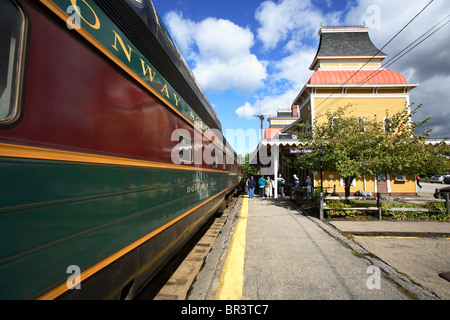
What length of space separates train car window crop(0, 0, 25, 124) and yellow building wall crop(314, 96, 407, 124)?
15131mm

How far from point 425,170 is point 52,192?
9.17 m

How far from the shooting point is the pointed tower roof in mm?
17250

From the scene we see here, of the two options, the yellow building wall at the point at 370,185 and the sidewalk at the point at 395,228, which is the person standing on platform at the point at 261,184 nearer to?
the yellow building wall at the point at 370,185

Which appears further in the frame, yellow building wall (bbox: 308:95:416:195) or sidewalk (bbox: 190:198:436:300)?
yellow building wall (bbox: 308:95:416:195)

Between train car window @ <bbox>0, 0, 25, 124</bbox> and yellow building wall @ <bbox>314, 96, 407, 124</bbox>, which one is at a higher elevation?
yellow building wall @ <bbox>314, 96, 407, 124</bbox>

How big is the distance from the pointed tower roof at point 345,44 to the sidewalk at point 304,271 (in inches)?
653

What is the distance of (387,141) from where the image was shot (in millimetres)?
7039

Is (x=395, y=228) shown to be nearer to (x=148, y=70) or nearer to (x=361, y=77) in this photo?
(x=148, y=70)

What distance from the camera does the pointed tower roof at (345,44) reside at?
17250mm

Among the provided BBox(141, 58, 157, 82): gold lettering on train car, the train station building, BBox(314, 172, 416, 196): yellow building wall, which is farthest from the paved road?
BBox(314, 172, 416, 196): yellow building wall

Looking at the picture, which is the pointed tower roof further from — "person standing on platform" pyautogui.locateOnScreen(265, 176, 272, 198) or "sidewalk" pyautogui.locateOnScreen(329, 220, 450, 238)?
"sidewalk" pyautogui.locateOnScreen(329, 220, 450, 238)

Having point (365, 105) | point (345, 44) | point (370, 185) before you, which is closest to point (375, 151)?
point (370, 185)

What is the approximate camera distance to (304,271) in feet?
11.1

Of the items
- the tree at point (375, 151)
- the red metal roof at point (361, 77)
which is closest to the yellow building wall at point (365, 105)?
the red metal roof at point (361, 77)
